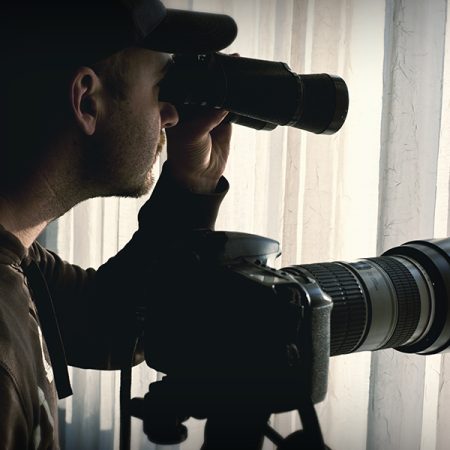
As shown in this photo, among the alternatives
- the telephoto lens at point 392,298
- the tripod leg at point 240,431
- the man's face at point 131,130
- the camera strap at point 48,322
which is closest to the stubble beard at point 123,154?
Result: the man's face at point 131,130

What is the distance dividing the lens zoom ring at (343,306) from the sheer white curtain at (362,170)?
0.60 metres

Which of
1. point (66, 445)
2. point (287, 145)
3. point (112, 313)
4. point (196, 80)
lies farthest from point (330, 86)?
point (66, 445)

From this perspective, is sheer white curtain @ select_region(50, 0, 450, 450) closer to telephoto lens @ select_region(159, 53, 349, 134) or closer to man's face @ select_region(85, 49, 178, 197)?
telephoto lens @ select_region(159, 53, 349, 134)

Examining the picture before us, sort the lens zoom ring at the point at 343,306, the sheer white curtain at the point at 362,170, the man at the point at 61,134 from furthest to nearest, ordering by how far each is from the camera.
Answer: the sheer white curtain at the point at 362,170 < the lens zoom ring at the point at 343,306 < the man at the point at 61,134

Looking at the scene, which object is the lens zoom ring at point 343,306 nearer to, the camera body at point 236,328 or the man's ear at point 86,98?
the camera body at point 236,328

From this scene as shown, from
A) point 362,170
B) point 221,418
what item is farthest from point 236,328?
point 362,170

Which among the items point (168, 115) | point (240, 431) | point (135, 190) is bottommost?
point (240, 431)

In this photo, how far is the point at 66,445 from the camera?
1938mm

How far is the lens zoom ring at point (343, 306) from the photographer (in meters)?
0.75

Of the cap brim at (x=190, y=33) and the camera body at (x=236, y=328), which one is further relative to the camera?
the cap brim at (x=190, y=33)

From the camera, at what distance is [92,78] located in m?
0.75

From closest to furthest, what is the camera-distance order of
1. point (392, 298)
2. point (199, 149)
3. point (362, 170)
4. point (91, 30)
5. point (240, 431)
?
point (240, 431), point (91, 30), point (392, 298), point (199, 149), point (362, 170)

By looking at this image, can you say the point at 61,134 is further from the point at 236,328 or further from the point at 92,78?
the point at 236,328

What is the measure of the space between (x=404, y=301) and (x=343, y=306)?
113 mm
